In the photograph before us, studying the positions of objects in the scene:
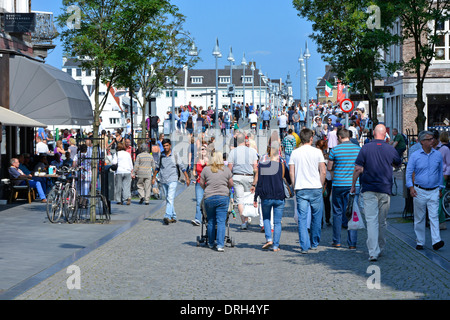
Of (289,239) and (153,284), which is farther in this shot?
(289,239)

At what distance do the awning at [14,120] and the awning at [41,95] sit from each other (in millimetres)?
465

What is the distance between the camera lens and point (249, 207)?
600 inches

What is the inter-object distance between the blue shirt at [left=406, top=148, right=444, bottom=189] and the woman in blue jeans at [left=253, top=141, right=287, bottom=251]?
6.56ft

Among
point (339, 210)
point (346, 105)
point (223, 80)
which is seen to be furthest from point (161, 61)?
point (223, 80)

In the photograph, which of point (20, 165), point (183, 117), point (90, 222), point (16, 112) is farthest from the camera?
point (183, 117)

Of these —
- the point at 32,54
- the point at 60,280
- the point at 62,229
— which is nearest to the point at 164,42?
the point at 32,54

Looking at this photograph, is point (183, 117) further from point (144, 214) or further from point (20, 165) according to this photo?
point (144, 214)

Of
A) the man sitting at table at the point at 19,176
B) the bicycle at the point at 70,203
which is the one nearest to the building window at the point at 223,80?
the man sitting at table at the point at 19,176

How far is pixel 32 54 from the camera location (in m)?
24.9

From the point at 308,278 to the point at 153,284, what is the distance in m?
1.92

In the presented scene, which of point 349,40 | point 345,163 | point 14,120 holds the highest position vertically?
point 349,40

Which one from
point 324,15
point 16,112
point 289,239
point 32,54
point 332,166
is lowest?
point 289,239

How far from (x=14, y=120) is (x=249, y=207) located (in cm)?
715

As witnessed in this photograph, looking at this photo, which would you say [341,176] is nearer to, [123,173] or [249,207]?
[249,207]
